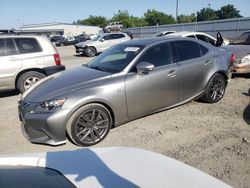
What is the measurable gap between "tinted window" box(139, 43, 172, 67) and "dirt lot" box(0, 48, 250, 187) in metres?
1.09

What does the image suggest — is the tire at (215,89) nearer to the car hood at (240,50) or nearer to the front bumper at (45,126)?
the car hood at (240,50)

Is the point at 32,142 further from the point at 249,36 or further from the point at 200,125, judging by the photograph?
the point at 249,36

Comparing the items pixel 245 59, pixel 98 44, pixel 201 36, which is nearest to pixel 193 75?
pixel 245 59

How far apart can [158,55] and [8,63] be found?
4588mm

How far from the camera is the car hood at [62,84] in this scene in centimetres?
429

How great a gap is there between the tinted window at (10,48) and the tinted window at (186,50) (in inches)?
188

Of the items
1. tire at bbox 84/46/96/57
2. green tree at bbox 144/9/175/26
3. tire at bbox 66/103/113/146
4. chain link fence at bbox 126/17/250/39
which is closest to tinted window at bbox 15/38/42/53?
tire at bbox 66/103/113/146

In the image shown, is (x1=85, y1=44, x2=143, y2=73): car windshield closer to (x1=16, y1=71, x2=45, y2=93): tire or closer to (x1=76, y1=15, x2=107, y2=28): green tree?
(x1=16, y1=71, x2=45, y2=93): tire

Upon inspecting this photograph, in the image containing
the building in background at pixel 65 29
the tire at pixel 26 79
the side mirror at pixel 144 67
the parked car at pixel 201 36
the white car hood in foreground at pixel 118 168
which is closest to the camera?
the white car hood in foreground at pixel 118 168

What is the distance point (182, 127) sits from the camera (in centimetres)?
503

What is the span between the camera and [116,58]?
5.35 m

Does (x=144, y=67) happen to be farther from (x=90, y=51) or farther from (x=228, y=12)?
(x=228, y=12)

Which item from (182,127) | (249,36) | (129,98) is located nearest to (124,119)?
(129,98)

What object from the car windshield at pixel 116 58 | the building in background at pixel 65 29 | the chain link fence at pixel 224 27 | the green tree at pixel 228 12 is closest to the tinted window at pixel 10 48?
the car windshield at pixel 116 58
